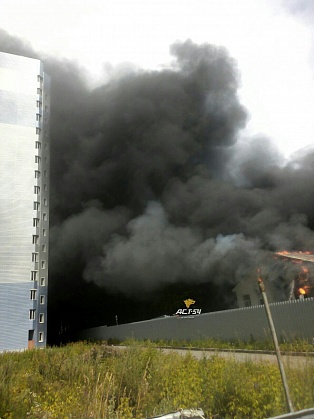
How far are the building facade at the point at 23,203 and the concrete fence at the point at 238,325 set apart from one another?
11.5 metres

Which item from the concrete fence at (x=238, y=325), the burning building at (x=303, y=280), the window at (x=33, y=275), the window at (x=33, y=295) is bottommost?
the concrete fence at (x=238, y=325)

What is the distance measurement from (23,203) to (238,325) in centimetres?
2907

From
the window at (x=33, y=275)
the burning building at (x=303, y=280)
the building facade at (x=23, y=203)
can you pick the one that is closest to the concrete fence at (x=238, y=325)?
the burning building at (x=303, y=280)

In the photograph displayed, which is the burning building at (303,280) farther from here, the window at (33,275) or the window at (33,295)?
the window at (33,275)

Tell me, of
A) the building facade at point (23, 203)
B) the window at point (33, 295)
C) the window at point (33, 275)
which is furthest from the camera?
the window at point (33, 275)

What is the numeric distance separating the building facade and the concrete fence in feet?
37.8

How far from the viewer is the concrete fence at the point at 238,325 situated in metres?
21.5

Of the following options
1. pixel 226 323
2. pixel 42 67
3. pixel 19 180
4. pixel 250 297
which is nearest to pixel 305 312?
pixel 226 323

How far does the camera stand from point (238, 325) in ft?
86.6

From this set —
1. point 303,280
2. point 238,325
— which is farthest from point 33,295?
point 303,280

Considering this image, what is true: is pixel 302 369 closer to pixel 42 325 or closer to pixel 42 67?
pixel 42 325

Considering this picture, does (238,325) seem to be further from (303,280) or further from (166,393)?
(166,393)

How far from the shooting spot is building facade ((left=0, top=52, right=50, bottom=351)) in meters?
39.6

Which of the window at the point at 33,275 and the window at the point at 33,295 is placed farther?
the window at the point at 33,275
